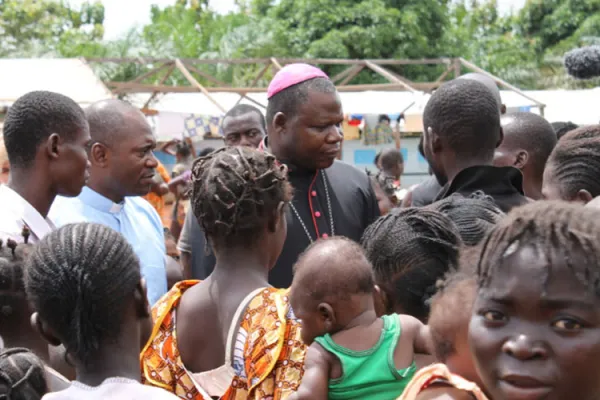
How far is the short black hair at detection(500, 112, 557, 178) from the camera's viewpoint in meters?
5.16

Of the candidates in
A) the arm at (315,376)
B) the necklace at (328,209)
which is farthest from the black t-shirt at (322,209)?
the arm at (315,376)

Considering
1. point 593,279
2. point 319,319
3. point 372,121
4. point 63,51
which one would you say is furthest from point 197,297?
point 63,51

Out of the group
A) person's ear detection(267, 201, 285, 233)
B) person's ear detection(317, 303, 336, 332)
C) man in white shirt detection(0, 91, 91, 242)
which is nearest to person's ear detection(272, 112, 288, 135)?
man in white shirt detection(0, 91, 91, 242)

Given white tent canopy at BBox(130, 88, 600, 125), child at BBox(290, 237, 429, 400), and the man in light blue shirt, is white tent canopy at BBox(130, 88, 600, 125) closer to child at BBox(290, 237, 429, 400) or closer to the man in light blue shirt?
the man in light blue shirt

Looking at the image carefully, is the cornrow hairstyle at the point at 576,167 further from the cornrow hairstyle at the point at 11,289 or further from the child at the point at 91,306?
the cornrow hairstyle at the point at 11,289

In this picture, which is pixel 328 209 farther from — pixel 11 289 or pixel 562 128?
pixel 562 128

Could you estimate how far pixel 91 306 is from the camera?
9.02ft

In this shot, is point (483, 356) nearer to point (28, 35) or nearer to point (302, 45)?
point (302, 45)

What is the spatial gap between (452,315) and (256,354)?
105cm

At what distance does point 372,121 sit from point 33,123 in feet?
49.2

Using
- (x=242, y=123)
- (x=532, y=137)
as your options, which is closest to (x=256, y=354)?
(x=532, y=137)

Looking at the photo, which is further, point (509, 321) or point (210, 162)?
point (210, 162)

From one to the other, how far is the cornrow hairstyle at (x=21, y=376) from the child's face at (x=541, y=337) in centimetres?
156

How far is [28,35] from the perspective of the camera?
45.3m
